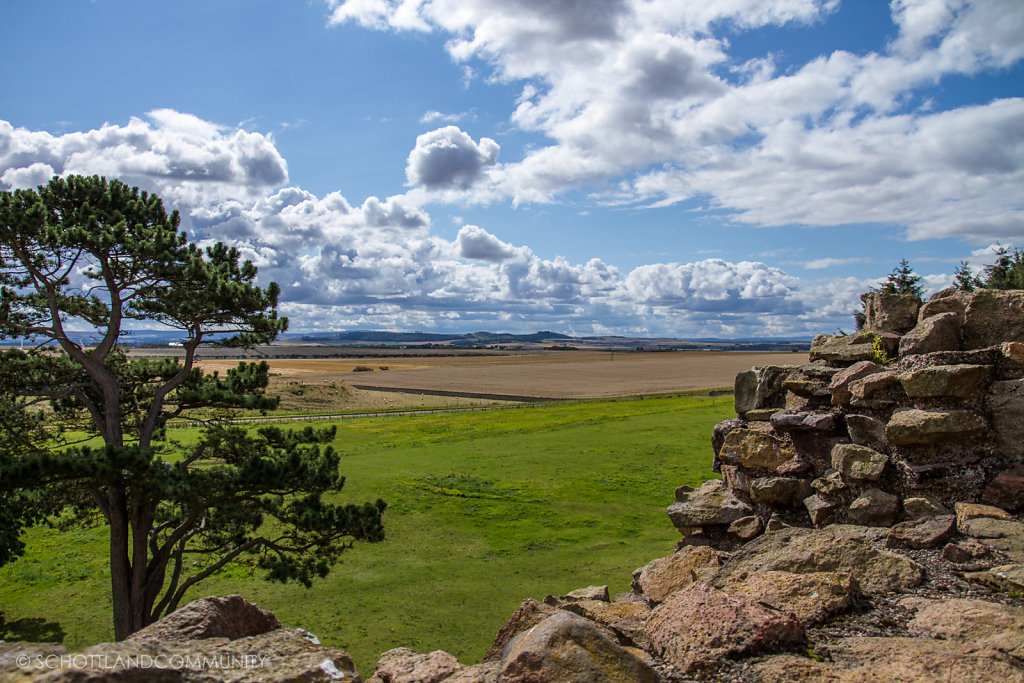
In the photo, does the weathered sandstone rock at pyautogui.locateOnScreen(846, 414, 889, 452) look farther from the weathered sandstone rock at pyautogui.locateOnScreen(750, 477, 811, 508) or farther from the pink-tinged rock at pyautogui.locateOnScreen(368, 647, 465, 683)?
the pink-tinged rock at pyautogui.locateOnScreen(368, 647, 465, 683)

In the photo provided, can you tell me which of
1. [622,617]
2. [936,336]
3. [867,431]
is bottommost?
[622,617]

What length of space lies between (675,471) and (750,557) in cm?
2728

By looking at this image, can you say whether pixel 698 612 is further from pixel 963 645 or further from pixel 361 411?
pixel 361 411

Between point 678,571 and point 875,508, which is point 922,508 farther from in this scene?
point 678,571

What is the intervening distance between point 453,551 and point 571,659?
20829 millimetres

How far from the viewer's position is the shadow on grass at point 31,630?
58.1 ft

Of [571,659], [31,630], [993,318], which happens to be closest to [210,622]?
[571,659]

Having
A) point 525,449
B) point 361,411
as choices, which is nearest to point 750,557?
point 525,449

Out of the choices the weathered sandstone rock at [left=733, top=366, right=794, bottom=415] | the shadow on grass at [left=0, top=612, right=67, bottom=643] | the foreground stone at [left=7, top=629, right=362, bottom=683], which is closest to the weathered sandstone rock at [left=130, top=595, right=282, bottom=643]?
the foreground stone at [left=7, top=629, right=362, bottom=683]

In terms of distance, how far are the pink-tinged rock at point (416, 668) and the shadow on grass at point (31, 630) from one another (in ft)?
58.1

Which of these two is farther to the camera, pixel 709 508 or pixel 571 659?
pixel 709 508

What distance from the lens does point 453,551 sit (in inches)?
948

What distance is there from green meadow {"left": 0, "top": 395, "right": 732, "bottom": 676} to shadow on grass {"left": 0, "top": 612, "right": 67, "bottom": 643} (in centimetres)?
6

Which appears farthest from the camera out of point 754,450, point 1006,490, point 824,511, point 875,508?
point 754,450
